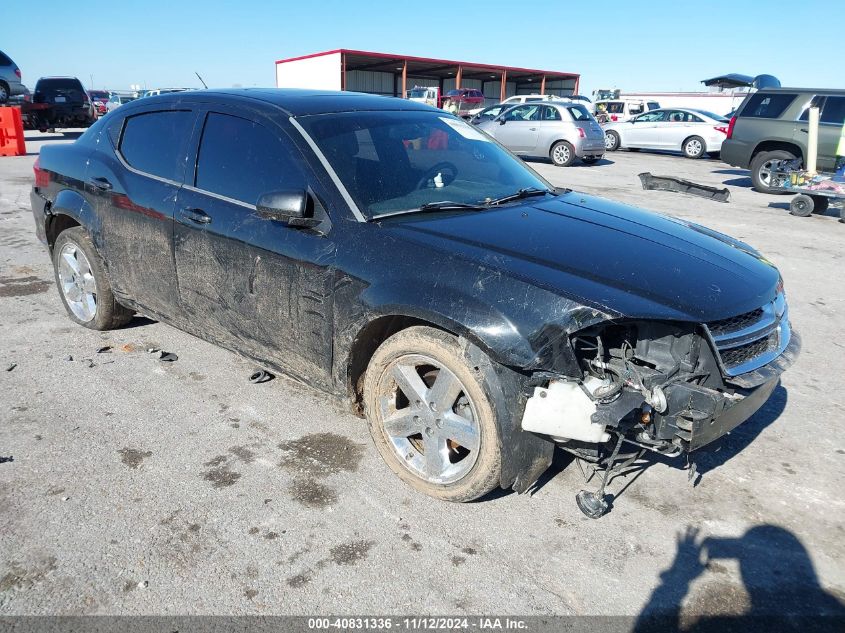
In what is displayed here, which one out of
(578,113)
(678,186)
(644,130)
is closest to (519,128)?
(578,113)

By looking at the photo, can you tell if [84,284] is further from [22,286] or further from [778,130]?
[778,130]

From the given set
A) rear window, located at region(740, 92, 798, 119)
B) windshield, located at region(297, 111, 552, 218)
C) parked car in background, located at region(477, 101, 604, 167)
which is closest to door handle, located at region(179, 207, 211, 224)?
windshield, located at region(297, 111, 552, 218)

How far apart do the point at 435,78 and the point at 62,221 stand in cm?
4834

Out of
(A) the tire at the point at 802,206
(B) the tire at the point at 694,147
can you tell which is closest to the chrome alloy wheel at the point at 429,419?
(A) the tire at the point at 802,206

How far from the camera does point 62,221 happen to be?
5070 mm

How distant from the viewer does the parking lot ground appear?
2.45m

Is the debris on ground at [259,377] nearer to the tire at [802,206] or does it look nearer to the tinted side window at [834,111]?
the tire at [802,206]

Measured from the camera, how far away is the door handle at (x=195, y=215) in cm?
367

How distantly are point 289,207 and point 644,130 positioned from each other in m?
22.1

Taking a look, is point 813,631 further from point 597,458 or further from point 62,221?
point 62,221

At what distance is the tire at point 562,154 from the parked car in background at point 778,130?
4301 mm

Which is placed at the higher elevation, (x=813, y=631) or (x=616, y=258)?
(x=616, y=258)

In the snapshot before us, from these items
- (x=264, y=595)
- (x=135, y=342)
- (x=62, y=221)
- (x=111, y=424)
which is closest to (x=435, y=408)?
(x=264, y=595)

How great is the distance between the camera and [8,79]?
64.6 ft
